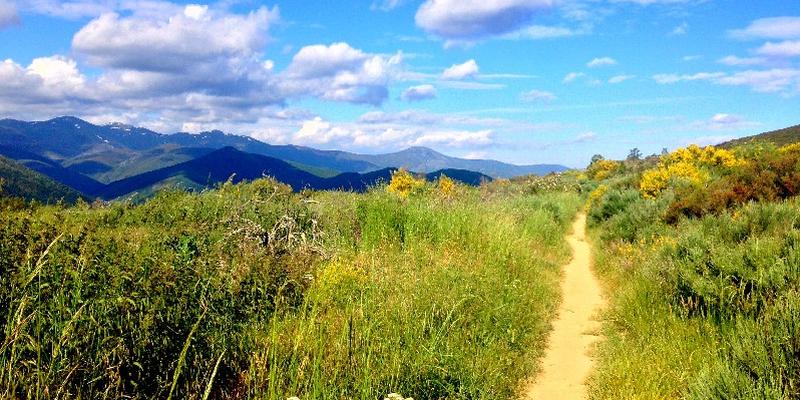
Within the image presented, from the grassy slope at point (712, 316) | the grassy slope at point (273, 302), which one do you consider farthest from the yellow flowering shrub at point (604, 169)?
the grassy slope at point (273, 302)

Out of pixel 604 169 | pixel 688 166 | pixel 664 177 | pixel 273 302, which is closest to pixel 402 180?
pixel 664 177

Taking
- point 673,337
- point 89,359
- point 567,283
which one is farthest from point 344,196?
point 89,359

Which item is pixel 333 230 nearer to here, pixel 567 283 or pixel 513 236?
pixel 513 236

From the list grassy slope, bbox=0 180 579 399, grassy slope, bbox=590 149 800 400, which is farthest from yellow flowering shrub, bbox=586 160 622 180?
grassy slope, bbox=0 180 579 399

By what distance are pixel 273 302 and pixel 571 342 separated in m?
4.41

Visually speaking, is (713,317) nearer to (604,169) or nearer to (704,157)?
(704,157)

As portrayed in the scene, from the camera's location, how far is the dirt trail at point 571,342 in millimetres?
5895

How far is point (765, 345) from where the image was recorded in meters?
4.37

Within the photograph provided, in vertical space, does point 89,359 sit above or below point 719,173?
below

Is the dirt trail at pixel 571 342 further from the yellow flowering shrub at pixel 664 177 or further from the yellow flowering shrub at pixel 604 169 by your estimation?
the yellow flowering shrub at pixel 604 169

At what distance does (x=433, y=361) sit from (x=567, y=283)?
6.62 m

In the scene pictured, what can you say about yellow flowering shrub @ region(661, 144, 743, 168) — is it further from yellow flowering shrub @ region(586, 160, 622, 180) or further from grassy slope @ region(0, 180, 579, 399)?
yellow flowering shrub @ region(586, 160, 622, 180)

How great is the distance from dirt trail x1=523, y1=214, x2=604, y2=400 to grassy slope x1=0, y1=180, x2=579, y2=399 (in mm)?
260

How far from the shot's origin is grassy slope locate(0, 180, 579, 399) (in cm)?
364
